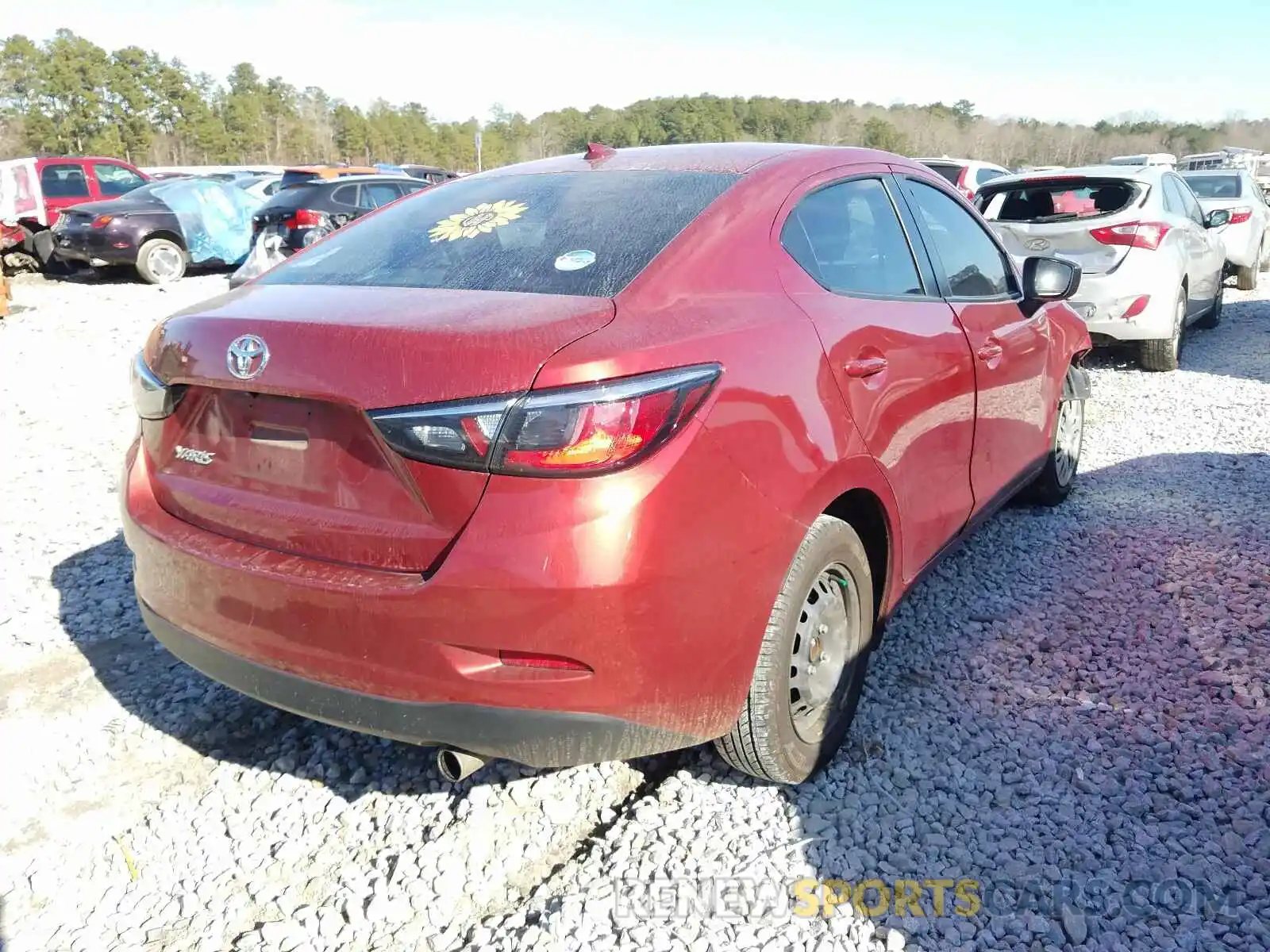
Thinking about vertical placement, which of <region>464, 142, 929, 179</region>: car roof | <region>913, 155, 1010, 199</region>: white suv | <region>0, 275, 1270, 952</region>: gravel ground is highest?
<region>913, 155, 1010, 199</region>: white suv

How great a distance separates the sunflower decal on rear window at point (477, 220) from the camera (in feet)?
8.66

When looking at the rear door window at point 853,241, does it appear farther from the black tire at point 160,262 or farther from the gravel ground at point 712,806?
the black tire at point 160,262

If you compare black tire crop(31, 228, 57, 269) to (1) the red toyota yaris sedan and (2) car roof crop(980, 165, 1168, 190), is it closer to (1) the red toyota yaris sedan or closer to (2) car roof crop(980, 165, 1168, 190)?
(2) car roof crop(980, 165, 1168, 190)

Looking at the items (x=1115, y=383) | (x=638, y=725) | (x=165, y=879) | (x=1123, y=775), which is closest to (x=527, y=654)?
(x=638, y=725)

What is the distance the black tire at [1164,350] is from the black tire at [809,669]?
19.9 feet

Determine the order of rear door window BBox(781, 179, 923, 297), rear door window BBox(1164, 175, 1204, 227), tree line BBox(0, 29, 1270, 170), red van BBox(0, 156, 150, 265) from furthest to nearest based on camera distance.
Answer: tree line BBox(0, 29, 1270, 170), red van BBox(0, 156, 150, 265), rear door window BBox(1164, 175, 1204, 227), rear door window BBox(781, 179, 923, 297)

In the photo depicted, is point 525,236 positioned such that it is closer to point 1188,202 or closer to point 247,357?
point 247,357

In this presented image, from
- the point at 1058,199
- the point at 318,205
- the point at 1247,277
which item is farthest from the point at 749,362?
the point at 1247,277

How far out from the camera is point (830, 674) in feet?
8.64

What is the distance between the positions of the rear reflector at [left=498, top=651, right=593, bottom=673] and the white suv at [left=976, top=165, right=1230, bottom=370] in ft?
19.3

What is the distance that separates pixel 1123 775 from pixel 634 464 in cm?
178

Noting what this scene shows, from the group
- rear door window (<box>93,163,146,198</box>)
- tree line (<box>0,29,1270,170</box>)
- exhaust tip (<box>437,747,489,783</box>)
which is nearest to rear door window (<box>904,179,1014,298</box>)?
exhaust tip (<box>437,747,489,783</box>)

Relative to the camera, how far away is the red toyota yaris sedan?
186cm

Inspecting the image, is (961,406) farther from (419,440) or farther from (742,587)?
(419,440)
